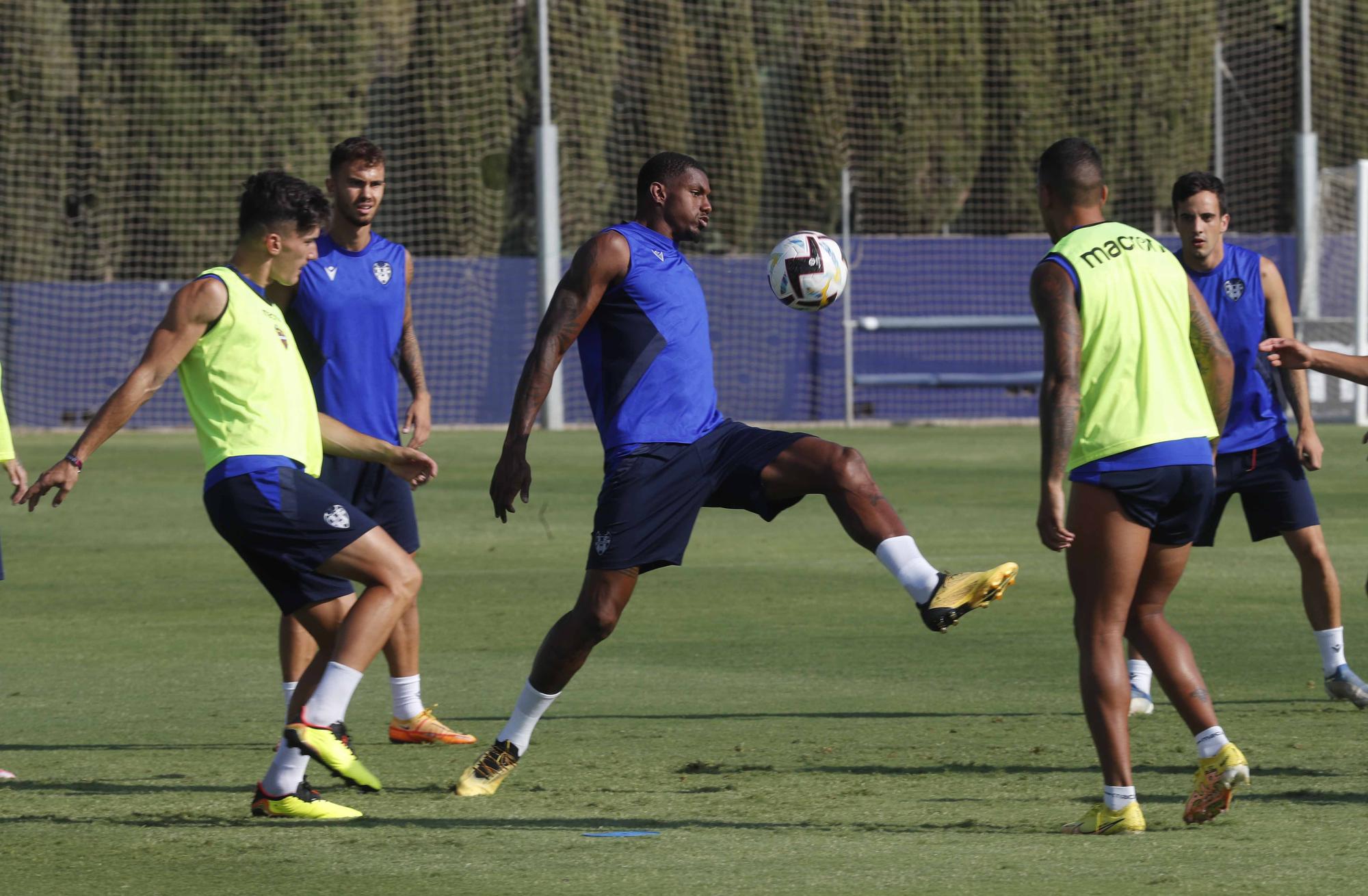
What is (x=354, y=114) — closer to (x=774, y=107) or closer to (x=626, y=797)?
(x=774, y=107)

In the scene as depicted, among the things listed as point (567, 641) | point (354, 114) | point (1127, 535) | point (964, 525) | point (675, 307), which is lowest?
point (964, 525)

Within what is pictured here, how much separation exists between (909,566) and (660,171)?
1.71 m

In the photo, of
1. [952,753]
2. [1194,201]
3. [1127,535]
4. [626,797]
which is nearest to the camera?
[1127,535]

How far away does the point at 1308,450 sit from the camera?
25.7ft

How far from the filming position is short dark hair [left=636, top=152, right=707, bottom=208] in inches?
255

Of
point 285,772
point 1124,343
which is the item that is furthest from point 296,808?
point 1124,343

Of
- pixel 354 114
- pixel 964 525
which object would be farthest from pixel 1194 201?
pixel 354 114

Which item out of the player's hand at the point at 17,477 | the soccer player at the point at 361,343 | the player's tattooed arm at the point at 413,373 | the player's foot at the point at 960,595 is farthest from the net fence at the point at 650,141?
the player's foot at the point at 960,595

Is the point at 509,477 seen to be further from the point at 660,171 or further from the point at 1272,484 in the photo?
the point at 1272,484

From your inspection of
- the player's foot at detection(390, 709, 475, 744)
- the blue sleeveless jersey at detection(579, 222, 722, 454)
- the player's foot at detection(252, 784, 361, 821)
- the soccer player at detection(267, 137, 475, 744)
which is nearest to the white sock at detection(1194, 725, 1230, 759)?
the blue sleeveless jersey at detection(579, 222, 722, 454)

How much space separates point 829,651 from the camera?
9258 millimetres

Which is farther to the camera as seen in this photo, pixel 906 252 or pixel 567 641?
pixel 906 252

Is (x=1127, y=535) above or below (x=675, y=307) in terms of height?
below

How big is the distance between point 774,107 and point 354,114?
883 cm
